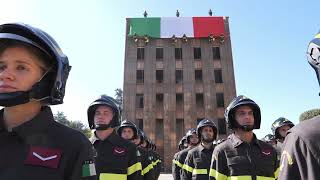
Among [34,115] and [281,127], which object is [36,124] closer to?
[34,115]

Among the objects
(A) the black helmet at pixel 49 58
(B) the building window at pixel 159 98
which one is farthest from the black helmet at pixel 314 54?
(B) the building window at pixel 159 98

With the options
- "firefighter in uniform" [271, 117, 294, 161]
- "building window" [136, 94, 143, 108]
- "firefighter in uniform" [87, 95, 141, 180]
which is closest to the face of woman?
"firefighter in uniform" [87, 95, 141, 180]

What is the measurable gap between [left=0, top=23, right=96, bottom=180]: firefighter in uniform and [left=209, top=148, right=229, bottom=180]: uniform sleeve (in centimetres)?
329

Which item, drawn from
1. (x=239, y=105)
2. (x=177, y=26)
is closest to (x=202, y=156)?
(x=239, y=105)

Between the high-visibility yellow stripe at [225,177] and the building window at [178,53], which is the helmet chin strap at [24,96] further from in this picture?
the building window at [178,53]

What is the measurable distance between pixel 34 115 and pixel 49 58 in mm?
435

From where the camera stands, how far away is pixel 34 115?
2.56 metres

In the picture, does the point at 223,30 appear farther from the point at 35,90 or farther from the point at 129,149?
the point at 35,90

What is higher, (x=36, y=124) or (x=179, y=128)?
(x=179, y=128)

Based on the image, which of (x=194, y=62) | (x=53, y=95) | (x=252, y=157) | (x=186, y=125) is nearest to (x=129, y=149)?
(x=252, y=157)

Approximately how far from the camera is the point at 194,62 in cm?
4025

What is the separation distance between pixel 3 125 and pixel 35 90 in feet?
1.06

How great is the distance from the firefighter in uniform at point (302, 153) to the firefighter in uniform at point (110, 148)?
336 centimetres

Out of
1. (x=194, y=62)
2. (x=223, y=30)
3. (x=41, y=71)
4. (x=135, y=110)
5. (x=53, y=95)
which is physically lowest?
(x=53, y=95)
